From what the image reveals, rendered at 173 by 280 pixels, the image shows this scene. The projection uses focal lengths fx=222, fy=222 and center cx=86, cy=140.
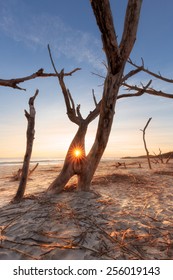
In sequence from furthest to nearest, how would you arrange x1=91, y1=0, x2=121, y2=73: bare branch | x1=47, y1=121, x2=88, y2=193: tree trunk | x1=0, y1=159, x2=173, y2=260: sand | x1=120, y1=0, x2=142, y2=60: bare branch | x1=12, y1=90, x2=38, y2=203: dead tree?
x1=47, y1=121, x2=88, y2=193: tree trunk < x1=12, y1=90, x2=38, y2=203: dead tree < x1=120, y1=0, x2=142, y2=60: bare branch < x1=91, y1=0, x2=121, y2=73: bare branch < x1=0, y1=159, x2=173, y2=260: sand

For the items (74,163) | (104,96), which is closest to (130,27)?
(104,96)

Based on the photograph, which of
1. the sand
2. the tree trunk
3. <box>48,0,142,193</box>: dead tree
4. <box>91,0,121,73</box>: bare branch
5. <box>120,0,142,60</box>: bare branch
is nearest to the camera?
the sand

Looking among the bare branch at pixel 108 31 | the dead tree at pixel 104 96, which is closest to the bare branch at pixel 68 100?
the dead tree at pixel 104 96

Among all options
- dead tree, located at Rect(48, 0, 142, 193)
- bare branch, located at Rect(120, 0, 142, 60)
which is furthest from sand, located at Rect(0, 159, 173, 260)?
bare branch, located at Rect(120, 0, 142, 60)

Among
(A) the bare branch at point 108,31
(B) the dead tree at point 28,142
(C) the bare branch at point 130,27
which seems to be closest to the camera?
(A) the bare branch at point 108,31

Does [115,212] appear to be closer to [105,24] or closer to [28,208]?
[28,208]

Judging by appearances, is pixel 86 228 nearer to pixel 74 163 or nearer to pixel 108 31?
pixel 74 163

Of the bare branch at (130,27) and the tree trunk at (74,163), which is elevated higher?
the bare branch at (130,27)

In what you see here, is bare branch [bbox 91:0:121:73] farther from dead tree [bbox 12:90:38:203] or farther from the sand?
the sand

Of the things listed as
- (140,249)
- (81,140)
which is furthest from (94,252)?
(81,140)

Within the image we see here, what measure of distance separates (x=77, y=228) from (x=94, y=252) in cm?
67

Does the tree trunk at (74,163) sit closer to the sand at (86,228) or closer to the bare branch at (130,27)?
the sand at (86,228)

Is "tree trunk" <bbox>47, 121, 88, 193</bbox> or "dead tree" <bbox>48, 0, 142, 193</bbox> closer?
"dead tree" <bbox>48, 0, 142, 193</bbox>
